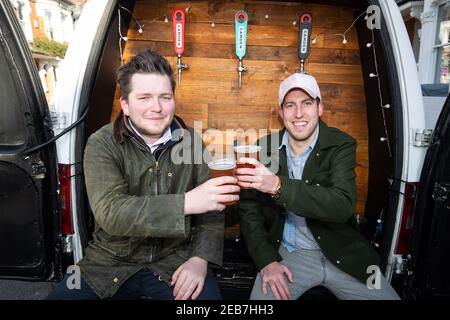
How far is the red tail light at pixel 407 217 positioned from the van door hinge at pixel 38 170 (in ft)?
6.91

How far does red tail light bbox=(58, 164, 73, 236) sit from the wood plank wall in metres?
1.02

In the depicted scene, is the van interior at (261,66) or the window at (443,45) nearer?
the van interior at (261,66)

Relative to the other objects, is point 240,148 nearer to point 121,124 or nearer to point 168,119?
point 168,119

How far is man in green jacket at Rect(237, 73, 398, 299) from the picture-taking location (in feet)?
5.73

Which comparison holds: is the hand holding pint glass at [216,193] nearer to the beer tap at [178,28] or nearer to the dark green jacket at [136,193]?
the dark green jacket at [136,193]

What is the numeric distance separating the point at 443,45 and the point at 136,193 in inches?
350

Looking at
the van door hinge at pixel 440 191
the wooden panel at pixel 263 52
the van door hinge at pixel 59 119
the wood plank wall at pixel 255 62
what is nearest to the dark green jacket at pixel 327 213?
the van door hinge at pixel 440 191

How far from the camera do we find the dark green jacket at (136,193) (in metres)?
1.66

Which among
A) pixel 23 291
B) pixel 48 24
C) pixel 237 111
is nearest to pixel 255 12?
pixel 237 111

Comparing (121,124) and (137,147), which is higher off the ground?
(121,124)

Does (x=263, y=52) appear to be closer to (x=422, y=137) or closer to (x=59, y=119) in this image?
(x=422, y=137)

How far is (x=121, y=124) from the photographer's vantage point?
1776 millimetres
